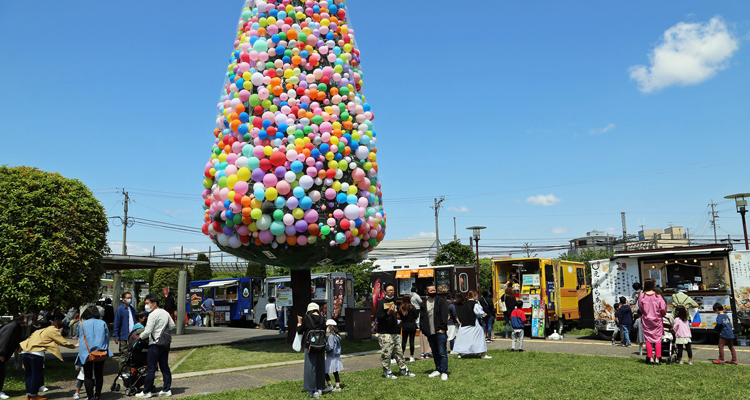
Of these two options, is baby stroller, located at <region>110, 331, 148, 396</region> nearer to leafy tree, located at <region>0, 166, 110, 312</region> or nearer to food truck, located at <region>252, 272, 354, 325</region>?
leafy tree, located at <region>0, 166, 110, 312</region>


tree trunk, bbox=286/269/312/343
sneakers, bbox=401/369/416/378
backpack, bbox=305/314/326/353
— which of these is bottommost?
sneakers, bbox=401/369/416/378

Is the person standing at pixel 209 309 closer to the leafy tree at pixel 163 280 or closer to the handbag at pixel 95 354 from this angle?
the leafy tree at pixel 163 280

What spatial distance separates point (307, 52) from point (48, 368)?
10.2 meters

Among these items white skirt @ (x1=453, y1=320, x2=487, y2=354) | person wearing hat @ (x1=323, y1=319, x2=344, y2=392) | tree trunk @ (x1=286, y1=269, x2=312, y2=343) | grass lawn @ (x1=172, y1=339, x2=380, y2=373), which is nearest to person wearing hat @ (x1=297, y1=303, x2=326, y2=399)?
person wearing hat @ (x1=323, y1=319, x2=344, y2=392)

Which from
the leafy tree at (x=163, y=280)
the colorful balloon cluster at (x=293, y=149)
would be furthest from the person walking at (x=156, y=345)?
the leafy tree at (x=163, y=280)

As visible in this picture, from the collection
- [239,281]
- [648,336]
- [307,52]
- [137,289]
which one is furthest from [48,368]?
[137,289]

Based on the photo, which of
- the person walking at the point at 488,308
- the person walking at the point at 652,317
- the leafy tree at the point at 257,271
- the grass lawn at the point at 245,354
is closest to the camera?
the person walking at the point at 652,317

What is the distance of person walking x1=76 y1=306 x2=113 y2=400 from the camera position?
361 inches

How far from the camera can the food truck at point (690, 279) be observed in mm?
15664

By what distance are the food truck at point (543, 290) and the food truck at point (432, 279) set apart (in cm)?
176

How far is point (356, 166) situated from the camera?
1459cm

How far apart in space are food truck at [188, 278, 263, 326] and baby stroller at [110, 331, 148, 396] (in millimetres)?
19809

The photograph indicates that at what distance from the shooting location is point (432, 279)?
23.0 m

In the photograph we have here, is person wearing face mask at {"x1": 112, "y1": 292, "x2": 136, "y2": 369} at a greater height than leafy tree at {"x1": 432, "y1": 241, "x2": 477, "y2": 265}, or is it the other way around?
leafy tree at {"x1": 432, "y1": 241, "x2": 477, "y2": 265}
